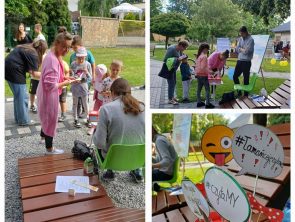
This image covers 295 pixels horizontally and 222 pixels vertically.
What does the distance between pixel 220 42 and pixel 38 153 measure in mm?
1758

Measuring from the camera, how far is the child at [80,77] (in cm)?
282

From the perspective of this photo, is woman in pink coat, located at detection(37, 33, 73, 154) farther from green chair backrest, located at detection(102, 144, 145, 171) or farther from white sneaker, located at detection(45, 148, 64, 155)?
green chair backrest, located at detection(102, 144, 145, 171)

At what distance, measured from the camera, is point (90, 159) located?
7.46 ft

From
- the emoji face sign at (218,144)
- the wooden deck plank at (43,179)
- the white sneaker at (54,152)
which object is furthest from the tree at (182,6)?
the white sneaker at (54,152)

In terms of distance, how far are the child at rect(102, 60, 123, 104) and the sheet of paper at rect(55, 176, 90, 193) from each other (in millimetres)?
748

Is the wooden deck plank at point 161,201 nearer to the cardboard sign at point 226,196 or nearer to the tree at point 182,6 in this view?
the cardboard sign at point 226,196

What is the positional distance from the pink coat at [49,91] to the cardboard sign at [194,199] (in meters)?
1.20

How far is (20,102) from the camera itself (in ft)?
Answer: 10.8

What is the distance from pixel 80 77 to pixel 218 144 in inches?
Result: 64.0

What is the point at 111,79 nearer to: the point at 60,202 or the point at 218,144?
the point at 60,202

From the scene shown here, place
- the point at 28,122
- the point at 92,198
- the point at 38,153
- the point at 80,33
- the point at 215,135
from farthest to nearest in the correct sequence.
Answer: the point at 28,122, the point at 38,153, the point at 80,33, the point at 92,198, the point at 215,135

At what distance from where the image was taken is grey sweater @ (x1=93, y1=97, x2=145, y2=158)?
85.3 inches
